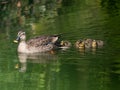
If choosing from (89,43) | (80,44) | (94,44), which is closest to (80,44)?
Answer: (80,44)

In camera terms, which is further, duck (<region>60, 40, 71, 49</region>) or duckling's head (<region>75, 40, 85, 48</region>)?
duck (<region>60, 40, 71, 49</region>)

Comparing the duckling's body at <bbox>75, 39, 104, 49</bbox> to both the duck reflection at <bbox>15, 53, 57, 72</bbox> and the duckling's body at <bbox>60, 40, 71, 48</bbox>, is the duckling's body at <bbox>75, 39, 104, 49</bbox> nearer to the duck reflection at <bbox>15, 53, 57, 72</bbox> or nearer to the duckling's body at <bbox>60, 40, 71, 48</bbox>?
the duckling's body at <bbox>60, 40, 71, 48</bbox>

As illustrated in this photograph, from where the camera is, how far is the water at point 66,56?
11117 millimetres

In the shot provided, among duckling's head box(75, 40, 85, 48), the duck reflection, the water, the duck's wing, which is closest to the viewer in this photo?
the water

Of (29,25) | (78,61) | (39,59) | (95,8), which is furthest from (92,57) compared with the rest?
(95,8)

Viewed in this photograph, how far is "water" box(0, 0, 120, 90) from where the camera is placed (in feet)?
36.5

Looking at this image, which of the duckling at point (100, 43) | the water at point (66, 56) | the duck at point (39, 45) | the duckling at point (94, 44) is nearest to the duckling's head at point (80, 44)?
the water at point (66, 56)

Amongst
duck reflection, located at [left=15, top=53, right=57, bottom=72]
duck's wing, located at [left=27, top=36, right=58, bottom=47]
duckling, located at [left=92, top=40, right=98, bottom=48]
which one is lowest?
duck reflection, located at [left=15, top=53, right=57, bottom=72]

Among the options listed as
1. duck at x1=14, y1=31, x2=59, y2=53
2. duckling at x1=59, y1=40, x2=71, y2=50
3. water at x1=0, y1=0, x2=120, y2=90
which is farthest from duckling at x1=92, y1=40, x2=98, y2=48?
duck at x1=14, y1=31, x2=59, y2=53

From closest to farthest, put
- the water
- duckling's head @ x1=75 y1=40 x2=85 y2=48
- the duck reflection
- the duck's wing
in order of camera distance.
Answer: the water < the duck reflection < duckling's head @ x1=75 y1=40 x2=85 y2=48 < the duck's wing

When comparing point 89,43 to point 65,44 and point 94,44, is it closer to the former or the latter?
point 94,44

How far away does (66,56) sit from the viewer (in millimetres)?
13188

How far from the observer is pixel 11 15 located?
19.8 m

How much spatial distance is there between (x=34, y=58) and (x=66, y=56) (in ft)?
2.91
